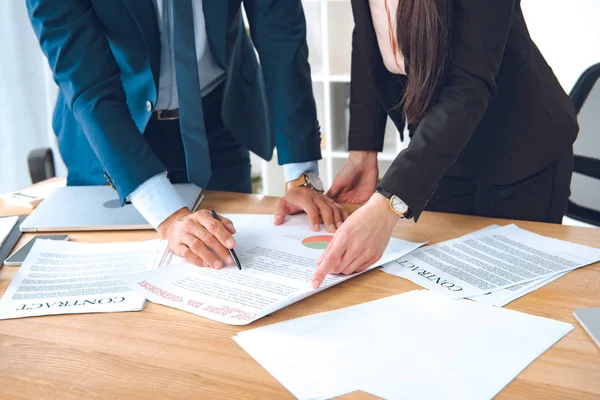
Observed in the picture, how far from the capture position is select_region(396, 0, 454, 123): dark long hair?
1048mm

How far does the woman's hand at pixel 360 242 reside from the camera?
2.97 feet

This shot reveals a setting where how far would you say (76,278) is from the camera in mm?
987

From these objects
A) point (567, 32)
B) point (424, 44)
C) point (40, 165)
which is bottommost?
point (40, 165)

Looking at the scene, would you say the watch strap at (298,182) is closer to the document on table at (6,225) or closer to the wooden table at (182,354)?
the wooden table at (182,354)

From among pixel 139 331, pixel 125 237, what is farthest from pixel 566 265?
pixel 125 237

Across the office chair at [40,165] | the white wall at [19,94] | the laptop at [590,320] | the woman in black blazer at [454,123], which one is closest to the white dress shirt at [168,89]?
the woman in black blazer at [454,123]

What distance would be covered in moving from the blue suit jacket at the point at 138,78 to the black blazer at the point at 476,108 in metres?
0.16

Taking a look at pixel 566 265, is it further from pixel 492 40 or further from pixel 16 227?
pixel 16 227

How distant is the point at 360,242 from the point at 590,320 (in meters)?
0.33

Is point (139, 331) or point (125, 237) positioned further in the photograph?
point (125, 237)

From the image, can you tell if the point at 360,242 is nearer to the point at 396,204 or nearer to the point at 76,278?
the point at 396,204

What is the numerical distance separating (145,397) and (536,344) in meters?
0.47

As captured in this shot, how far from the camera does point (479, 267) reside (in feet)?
3.15

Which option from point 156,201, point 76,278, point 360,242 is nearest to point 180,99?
point 156,201
